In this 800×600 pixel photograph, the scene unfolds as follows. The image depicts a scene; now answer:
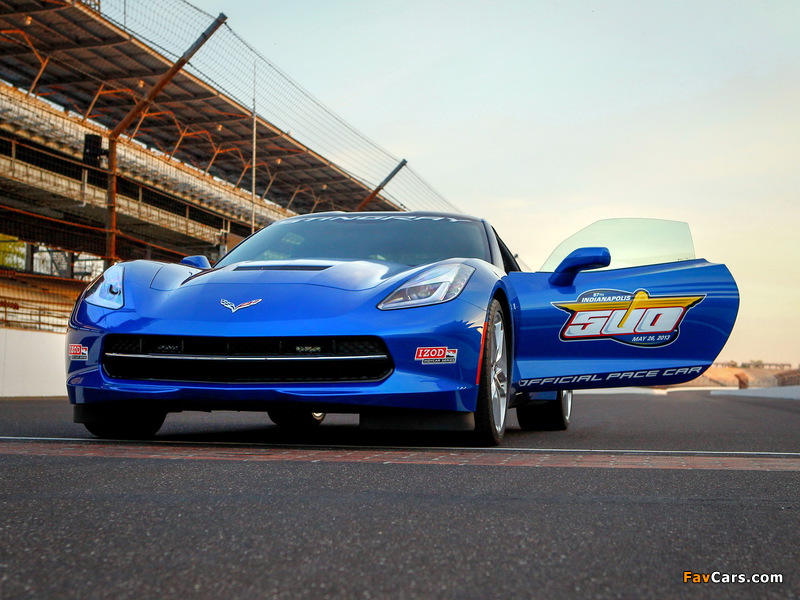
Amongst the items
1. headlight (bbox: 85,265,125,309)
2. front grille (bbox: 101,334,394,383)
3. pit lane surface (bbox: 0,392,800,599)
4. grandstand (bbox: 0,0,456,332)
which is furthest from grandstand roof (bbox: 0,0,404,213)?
pit lane surface (bbox: 0,392,800,599)

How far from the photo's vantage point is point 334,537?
6.41ft

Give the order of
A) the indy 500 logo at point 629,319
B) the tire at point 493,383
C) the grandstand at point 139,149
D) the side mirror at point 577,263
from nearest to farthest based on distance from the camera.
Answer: the tire at point 493,383
the side mirror at point 577,263
the indy 500 logo at point 629,319
the grandstand at point 139,149

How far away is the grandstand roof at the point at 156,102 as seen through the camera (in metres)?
25.1

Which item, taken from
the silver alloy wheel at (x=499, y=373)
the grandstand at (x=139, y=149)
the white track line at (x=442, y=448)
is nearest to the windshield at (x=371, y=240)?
the silver alloy wheel at (x=499, y=373)

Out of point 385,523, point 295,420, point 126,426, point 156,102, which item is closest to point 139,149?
point 156,102

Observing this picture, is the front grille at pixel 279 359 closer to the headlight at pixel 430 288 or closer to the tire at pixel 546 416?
the headlight at pixel 430 288

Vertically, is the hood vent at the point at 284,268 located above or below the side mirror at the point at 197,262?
below

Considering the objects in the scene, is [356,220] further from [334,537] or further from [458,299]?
[334,537]

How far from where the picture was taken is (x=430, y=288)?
14.3ft

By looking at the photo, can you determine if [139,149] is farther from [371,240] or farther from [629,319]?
[629,319]

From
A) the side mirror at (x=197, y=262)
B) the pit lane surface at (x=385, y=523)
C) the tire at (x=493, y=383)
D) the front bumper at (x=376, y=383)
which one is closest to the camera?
the pit lane surface at (x=385, y=523)

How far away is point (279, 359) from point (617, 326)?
2.03m

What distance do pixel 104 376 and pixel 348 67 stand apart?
8726mm

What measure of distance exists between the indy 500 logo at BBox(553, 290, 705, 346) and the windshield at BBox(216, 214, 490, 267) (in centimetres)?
67
